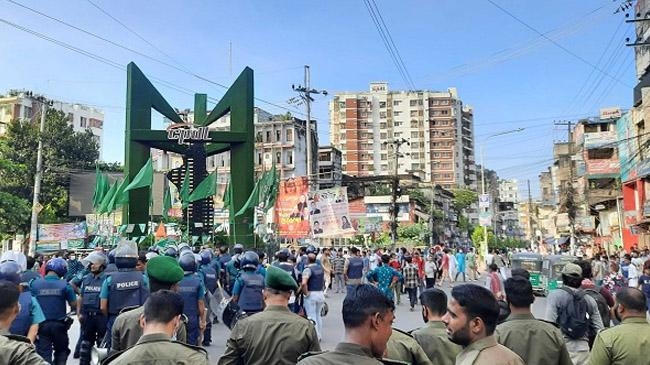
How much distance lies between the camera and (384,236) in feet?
162

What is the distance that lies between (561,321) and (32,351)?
425 cm

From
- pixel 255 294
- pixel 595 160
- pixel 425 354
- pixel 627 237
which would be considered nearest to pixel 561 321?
pixel 425 354

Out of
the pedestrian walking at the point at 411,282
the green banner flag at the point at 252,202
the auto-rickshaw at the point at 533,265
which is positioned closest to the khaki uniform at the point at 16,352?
the pedestrian walking at the point at 411,282

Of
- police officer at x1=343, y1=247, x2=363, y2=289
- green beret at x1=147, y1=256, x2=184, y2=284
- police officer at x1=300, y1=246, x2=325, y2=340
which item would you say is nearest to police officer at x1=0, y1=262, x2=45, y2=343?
green beret at x1=147, y1=256, x2=184, y2=284

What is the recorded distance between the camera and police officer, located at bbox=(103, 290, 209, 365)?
2.88m

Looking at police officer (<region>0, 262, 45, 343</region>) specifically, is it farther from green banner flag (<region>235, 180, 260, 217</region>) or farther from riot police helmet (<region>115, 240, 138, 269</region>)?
green banner flag (<region>235, 180, 260, 217</region>)

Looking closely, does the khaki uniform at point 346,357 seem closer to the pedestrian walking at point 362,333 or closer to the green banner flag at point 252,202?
the pedestrian walking at point 362,333

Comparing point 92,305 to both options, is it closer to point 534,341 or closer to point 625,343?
point 534,341

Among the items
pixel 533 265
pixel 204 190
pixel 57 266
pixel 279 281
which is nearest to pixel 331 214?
pixel 204 190

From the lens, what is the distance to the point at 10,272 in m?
5.48

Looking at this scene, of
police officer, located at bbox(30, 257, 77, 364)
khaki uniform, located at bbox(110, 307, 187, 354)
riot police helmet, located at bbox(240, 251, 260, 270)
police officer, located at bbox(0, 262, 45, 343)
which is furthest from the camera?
riot police helmet, located at bbox(240, 251, 260, 270)

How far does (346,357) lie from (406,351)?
118 centimetres

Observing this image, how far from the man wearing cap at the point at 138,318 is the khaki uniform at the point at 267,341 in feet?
2.27

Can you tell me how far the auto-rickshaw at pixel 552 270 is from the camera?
16609mm
